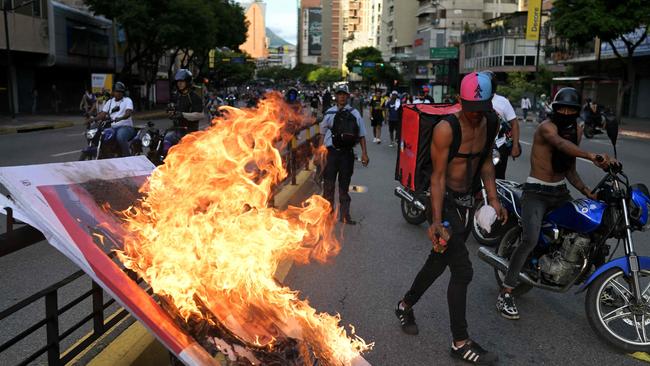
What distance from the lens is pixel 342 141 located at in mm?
7543

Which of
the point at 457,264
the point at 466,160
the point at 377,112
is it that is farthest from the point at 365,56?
the point at 457,264

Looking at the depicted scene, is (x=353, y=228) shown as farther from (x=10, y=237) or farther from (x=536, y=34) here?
(x=536, y=34)

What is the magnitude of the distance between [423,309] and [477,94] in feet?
6.34

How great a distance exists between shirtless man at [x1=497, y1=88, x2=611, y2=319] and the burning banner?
1.90 m

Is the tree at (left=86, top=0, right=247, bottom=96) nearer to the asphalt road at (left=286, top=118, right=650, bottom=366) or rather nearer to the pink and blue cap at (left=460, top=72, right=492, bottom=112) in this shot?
the asphalt road at (left=286, top=118, right=650, bottom=366)

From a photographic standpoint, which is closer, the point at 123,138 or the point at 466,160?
the point at 466,160

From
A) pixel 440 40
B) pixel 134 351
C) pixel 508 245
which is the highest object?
pixel 440 40

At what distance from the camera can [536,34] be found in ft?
143

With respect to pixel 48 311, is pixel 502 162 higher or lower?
higher

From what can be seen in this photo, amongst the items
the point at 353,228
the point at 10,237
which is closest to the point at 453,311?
A: the point at 10,237

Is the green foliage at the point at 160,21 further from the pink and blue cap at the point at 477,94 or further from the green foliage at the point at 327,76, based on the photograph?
the green foliage at the point at 327,76

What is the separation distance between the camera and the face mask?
14.3ft

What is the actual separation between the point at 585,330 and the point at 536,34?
143 ft

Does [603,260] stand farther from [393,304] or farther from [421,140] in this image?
[421,140]
